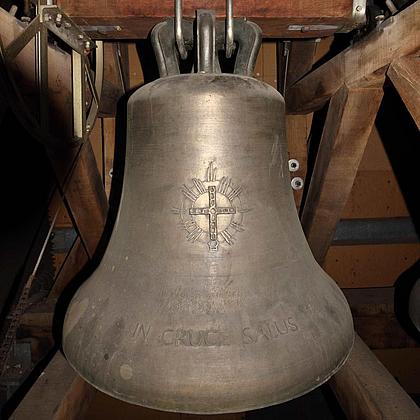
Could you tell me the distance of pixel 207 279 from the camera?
753 millimetres

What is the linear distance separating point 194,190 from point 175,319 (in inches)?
8.9

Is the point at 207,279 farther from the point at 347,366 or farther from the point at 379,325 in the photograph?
the point at 379,325

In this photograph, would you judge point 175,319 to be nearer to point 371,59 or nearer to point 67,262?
point 371,59

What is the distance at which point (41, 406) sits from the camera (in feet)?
3.94

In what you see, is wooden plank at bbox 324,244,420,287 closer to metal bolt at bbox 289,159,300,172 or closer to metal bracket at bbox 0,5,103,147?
metal bolt at bbox 289,159,300,172

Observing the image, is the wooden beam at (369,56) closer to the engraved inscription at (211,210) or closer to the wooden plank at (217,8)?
the wooden plank at (217,8)

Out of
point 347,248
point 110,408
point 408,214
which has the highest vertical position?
point 408,214

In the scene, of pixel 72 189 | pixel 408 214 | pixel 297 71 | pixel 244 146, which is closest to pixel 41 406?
pixel 72 189

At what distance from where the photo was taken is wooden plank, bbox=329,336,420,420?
A: 1175 millimetres

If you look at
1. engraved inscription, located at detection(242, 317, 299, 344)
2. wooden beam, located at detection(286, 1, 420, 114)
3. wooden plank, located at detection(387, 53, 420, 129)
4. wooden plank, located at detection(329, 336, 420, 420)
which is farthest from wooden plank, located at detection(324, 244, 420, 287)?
engraved inscription, located at detection(242, 317, 299, 344)

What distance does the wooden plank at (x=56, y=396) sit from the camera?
1180mm

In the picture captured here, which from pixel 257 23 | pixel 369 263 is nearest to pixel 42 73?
pixel 257 23

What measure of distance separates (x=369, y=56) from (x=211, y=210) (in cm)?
59

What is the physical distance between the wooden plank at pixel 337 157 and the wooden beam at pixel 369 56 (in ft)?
0.16
